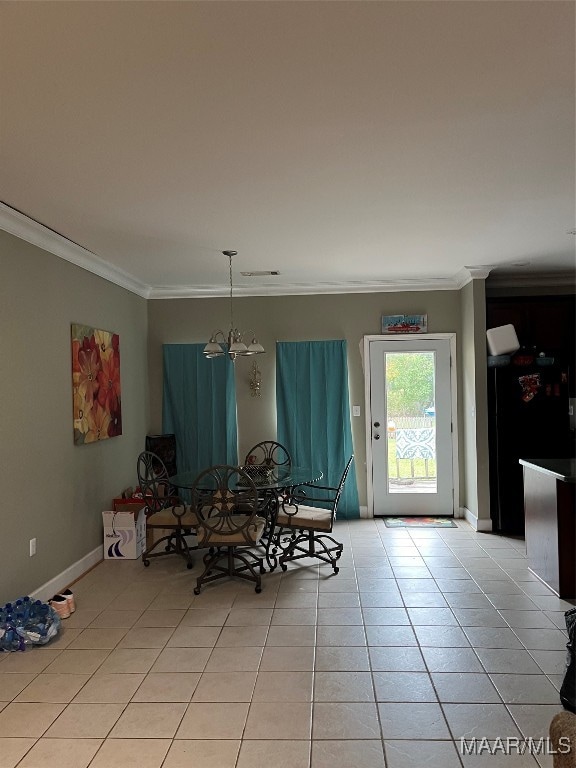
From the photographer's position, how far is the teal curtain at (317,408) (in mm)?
6648

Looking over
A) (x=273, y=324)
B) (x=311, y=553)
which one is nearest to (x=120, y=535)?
(x=311, y=553)

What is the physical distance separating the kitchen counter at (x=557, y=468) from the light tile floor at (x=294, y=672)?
0.82 m

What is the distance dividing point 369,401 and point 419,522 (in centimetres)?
139

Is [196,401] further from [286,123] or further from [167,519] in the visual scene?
[286,123]

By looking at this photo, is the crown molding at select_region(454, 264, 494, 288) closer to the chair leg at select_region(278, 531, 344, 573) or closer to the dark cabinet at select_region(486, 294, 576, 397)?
the dark cabinet at select_region(486, 294, 576, 397)

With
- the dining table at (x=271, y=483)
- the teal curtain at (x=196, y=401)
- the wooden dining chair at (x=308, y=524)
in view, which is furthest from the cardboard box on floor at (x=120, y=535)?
the teal curtain at (x=196, y=401)

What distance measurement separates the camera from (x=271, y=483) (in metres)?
4.75

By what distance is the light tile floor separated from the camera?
2475 millimetres

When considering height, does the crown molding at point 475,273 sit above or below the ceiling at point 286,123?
below

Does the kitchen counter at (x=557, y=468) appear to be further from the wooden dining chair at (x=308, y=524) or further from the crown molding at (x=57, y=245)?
the crown molding at (x=57, y=245)

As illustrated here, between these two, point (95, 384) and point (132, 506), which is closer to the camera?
point (95, 384)

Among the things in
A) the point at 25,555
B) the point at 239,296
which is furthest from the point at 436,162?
the point at 239,296

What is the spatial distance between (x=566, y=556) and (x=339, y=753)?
7.67 ft

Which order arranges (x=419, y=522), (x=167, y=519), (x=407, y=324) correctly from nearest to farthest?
(x=167, y=519) → (x=419, y=522) → (x=407, y=324)
